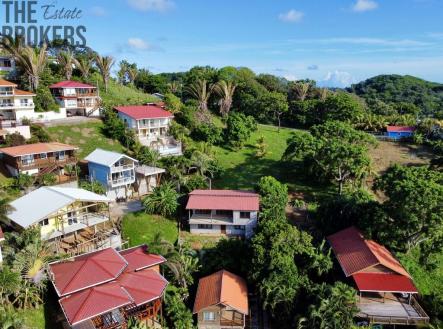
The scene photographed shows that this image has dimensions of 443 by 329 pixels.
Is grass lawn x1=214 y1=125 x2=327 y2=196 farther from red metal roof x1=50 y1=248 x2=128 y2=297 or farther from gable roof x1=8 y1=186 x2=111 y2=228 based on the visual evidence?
red metal roof x1=50 y1=248 x2=128 y2=297

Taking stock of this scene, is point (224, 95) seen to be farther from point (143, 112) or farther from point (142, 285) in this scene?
point (142, 285)

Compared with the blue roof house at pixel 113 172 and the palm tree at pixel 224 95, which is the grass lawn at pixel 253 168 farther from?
the blue roof house at pixel 113 172

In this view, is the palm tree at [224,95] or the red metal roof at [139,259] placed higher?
the palm tree at [224,95]

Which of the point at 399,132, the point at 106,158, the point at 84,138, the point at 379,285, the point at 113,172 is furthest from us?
the point at 399,132

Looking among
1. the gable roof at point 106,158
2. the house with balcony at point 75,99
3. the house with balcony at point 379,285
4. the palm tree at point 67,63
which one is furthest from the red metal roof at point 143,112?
the house with balcony at point 379,285

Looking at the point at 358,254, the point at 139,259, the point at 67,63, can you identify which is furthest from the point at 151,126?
the point at 358,254

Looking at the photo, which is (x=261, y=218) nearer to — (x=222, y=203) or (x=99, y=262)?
(x=222, y=203)
